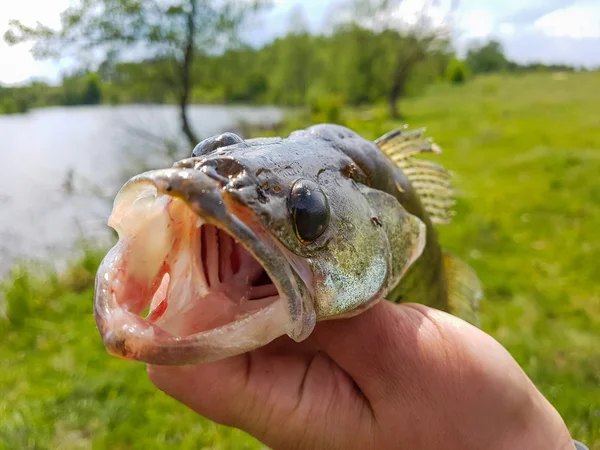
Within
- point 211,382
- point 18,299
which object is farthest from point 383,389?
point 18,299

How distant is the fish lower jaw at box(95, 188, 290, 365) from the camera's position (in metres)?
1.12

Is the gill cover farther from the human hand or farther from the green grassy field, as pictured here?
the green grassy field

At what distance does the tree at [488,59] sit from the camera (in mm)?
89375

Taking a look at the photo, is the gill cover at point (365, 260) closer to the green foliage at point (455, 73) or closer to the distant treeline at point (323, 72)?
the distant treeline at point (323, 72)

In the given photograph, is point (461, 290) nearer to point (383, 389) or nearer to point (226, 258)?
point (383, 389)

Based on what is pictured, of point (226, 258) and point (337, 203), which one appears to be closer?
point (226, 258)

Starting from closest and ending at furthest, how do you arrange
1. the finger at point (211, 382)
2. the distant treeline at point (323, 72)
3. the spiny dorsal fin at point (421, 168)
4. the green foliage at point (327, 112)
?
the finger at point (211, 382) < the spiny dorsal fin at point (421, 168) < the green foliage at point (327, 112) < the distant treeline at point (323, 72)

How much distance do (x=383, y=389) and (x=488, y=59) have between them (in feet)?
327

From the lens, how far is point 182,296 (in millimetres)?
1290

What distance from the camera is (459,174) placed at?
38.1 feet

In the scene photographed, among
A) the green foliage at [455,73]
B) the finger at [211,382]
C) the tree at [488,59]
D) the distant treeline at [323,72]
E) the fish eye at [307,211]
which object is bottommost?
the tree at [488,59]

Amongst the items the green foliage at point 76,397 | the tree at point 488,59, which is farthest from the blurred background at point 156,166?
the tree at point 488,59

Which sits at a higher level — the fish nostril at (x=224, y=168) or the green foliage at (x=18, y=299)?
the fish nostril at (x=224, y=168)

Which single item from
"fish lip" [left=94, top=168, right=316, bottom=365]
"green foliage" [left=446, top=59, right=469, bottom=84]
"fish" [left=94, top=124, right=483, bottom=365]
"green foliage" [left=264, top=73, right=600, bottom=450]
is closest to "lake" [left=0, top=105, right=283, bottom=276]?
"green foliage" [left=264, top=73, right=600, bottom=450]
